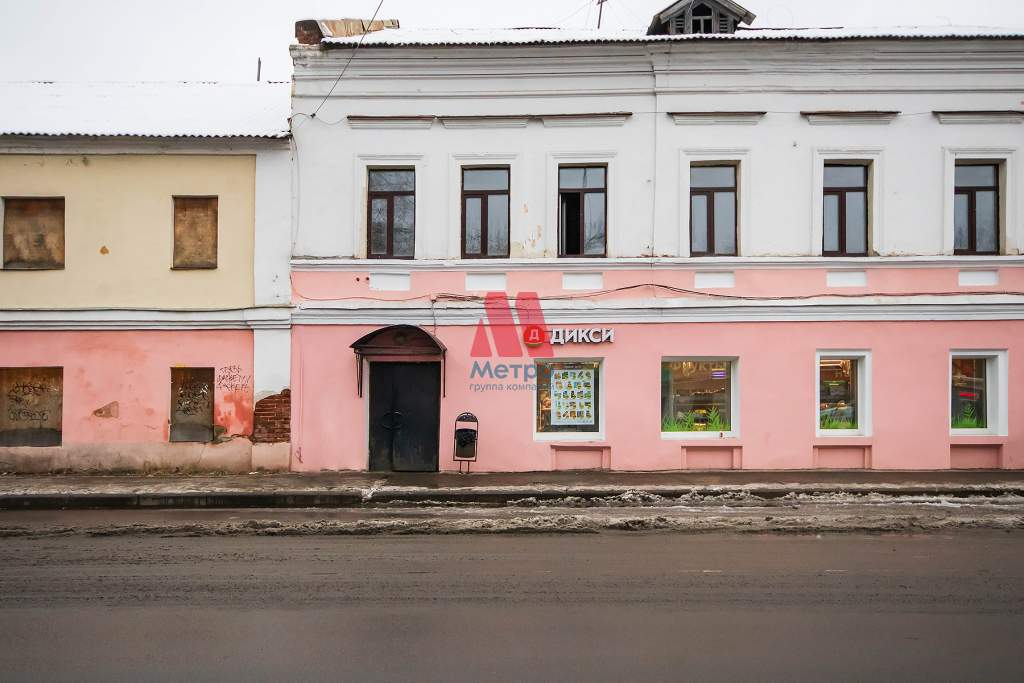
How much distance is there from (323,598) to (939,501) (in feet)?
28.5

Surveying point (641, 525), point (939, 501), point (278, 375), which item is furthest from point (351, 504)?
point (939, 501)

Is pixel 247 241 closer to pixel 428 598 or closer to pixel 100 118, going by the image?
pixel 100 118

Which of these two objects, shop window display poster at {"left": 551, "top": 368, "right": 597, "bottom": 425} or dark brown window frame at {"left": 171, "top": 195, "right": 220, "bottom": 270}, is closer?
dark brown window frame at {"left": 171, "top": 195, "right": 220, "bottom": 270}

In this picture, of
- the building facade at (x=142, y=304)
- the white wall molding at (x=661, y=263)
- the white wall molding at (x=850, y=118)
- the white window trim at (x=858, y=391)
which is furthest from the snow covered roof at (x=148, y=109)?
the white window trim at (x=858, y=391)

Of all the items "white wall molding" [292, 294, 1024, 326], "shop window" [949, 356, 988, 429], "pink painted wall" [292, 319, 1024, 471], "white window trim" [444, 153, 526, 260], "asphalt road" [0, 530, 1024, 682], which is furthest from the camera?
"shop window" [949, 356, 988, 429]

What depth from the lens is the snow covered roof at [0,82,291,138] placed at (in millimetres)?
12484

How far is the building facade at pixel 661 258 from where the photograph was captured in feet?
40.5

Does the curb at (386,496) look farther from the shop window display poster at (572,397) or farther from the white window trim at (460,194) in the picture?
the white window trim at (460,194)

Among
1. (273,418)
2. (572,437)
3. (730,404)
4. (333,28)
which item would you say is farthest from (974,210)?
(273,418)

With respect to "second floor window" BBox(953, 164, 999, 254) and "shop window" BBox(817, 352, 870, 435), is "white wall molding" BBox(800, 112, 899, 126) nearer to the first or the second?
"second floor window" BBox(953, 164, 999, 254)

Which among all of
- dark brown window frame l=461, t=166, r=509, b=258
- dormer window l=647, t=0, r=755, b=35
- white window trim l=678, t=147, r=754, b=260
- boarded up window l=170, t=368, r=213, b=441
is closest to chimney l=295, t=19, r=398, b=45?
dark brown window frame l=461, t=166, r=509, b=258

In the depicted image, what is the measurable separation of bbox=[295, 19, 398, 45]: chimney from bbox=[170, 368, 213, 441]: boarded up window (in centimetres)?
624

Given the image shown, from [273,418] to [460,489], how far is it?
12.8ft

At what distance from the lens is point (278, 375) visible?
12406mm
